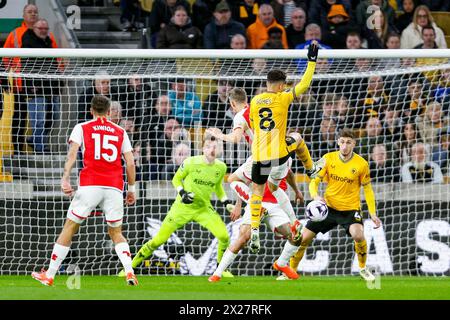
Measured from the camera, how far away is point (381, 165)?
16266 mm

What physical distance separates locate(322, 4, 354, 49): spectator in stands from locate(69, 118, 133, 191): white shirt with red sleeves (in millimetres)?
6797

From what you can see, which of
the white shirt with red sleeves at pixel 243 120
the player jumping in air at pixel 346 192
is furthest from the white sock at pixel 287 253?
the white shirt with red sleeves at pixel 243 120

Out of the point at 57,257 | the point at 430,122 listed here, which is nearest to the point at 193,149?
the point at 430,122

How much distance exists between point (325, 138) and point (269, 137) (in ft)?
12.3

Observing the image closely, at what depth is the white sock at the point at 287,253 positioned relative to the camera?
13899 mm

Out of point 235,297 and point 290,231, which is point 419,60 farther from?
point 235,297

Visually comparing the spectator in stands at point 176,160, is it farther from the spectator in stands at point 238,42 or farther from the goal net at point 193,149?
the spectator in stands at point 238,42

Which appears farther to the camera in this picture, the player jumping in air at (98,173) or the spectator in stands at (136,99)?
the spectator in stands at (136,99)

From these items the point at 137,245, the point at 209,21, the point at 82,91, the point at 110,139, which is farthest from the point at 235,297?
the point at 209,21

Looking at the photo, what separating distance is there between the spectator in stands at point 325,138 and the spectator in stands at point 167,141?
1857 mm

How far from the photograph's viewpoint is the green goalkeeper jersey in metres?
14.7

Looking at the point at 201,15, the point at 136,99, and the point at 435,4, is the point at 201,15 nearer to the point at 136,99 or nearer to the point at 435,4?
the point at 136,99

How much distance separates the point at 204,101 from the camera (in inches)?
642

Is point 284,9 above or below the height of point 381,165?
above
